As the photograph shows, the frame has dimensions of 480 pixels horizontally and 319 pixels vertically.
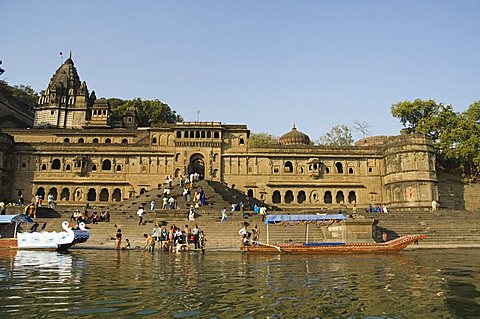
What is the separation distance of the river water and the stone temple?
1310 inches

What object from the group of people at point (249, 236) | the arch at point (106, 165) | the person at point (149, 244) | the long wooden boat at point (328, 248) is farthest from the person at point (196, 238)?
the arch at point (106, 165)

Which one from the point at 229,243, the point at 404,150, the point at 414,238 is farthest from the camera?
the point at 404,150

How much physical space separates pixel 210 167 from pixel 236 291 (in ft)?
126

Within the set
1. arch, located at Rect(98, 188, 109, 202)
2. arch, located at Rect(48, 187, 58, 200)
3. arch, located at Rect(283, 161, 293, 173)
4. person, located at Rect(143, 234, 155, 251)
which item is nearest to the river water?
person, located at Rect(143, 234, 155, 251)

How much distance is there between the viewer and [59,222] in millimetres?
27094

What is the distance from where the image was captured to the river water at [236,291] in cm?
697

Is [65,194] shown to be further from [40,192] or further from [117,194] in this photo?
[117,194]

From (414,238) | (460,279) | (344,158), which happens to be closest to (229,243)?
(414,238)

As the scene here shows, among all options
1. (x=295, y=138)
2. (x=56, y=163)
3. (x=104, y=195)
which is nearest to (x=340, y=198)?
(x=295, y=138)

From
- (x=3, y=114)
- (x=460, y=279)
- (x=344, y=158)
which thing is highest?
(x=3, y=114)

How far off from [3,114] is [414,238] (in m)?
61.4

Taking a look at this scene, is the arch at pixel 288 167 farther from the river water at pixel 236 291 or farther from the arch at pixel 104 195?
the river water at pixel 236 291

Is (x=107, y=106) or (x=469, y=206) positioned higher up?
(x=107, y=106)

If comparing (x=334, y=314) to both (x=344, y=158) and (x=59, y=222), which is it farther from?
(x=344, y=158)
